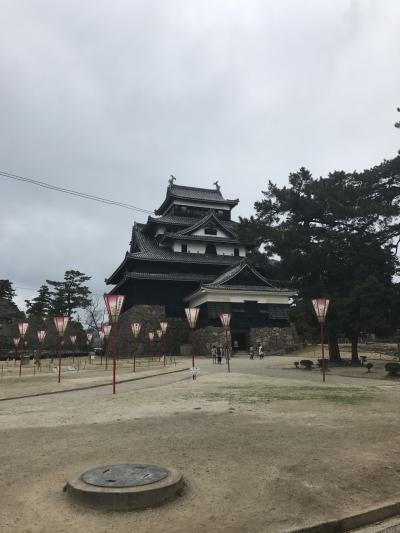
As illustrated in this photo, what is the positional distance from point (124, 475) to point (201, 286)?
35.8m

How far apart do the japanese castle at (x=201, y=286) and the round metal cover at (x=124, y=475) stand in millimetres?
34990

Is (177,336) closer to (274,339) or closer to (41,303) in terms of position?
(274,339)

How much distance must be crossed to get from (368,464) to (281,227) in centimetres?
2354

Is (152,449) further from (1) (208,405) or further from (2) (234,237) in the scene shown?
(2) (234,237)

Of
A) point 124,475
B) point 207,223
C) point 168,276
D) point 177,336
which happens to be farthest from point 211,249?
point 124,475

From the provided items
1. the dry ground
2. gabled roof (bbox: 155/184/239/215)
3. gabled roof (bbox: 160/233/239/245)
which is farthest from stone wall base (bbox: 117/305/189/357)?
the dry ground

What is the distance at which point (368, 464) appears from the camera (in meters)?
5.71

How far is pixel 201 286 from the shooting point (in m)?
40.6

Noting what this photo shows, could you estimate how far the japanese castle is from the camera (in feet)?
137

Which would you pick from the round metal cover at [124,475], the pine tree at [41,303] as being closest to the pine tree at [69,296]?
the pine tree at [41,303]

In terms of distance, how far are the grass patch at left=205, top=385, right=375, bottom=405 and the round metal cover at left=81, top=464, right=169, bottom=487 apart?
7.04 meters

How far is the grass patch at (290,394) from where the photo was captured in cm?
1225

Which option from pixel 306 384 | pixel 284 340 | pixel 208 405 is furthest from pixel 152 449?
pixel 284 340

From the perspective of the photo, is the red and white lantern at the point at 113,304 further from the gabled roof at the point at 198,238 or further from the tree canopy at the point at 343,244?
the gabled roof at the point at 198,238
